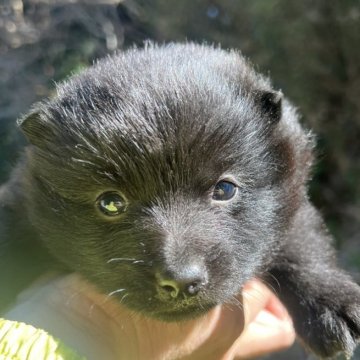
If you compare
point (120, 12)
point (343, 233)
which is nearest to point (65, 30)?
point (120, 12)

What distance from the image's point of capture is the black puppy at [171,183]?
1.91 meters

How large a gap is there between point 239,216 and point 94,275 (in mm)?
584

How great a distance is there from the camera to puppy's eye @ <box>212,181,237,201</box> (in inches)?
79.8

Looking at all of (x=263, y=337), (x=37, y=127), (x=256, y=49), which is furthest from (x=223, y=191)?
(x=256, y=49)

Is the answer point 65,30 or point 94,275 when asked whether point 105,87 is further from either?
point 65,30

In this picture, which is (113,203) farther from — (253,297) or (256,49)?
(256,49)

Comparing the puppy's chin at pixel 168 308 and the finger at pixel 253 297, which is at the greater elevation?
the finger at pixel 253 297

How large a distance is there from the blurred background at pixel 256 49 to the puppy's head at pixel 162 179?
1.50m

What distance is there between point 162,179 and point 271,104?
2.02 ft

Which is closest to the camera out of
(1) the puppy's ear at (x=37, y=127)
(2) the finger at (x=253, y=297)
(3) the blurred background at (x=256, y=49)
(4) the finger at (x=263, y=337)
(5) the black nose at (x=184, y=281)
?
(5) the black nose at (x=184, y=281)

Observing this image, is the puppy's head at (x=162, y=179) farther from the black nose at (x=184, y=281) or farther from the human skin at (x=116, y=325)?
the human skin at (x=116, y=325)

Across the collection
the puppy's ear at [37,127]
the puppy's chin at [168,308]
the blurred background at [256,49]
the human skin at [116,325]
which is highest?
the blurred background at [256,49]

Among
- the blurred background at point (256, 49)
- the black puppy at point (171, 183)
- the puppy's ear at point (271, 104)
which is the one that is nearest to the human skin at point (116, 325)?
the black puppy at point (171, 183)

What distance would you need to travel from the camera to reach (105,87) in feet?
6.85
